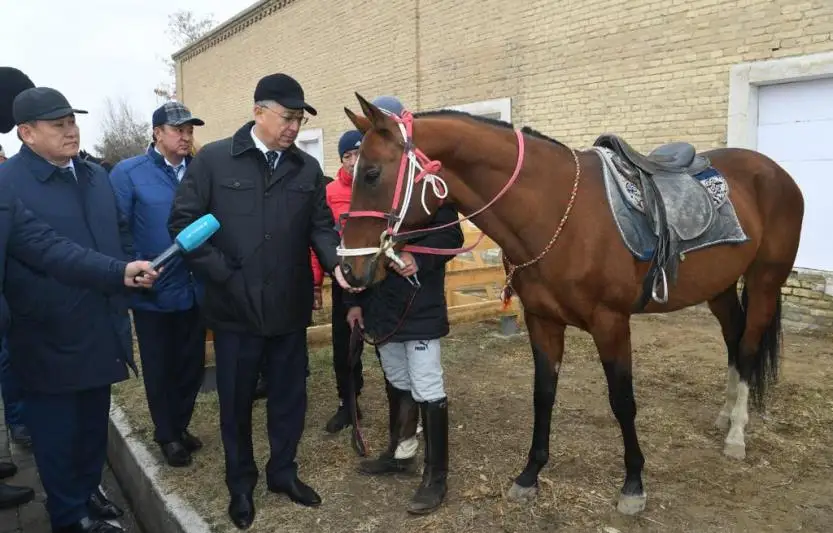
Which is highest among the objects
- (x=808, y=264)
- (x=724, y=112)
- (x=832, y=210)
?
(x=724, y=112)

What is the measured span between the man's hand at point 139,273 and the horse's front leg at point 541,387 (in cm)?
179

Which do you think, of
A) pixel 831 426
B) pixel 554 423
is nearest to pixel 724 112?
pixel 831 426

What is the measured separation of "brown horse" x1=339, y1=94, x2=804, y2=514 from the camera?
2.41 meters

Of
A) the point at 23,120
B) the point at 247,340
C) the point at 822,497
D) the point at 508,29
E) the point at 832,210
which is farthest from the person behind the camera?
the point at 508,29

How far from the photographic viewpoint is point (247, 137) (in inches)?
109

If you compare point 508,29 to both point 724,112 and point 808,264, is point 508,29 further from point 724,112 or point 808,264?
point 808,264

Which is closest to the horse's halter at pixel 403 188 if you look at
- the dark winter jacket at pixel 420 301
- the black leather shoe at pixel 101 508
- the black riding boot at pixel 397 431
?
the dark winter jacket at pixel 420 301

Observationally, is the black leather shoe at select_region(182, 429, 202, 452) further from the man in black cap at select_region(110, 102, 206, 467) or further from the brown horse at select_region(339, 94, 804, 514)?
the brown horse at select_region(339, 94, 804, 514)

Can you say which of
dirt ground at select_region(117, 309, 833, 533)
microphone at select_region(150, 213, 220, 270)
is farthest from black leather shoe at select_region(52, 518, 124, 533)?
microphone at select_region(150, 213, 220, 270)

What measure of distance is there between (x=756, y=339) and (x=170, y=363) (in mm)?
3710

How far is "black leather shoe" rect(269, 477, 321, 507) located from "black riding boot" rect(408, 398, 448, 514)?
1.62ft

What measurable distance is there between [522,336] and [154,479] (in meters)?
4.00

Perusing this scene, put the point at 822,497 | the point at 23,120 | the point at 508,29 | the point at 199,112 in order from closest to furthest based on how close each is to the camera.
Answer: the point at 23,120, the point at 822,497, the point at 508,29, the point at 199,112

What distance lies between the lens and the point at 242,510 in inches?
113
